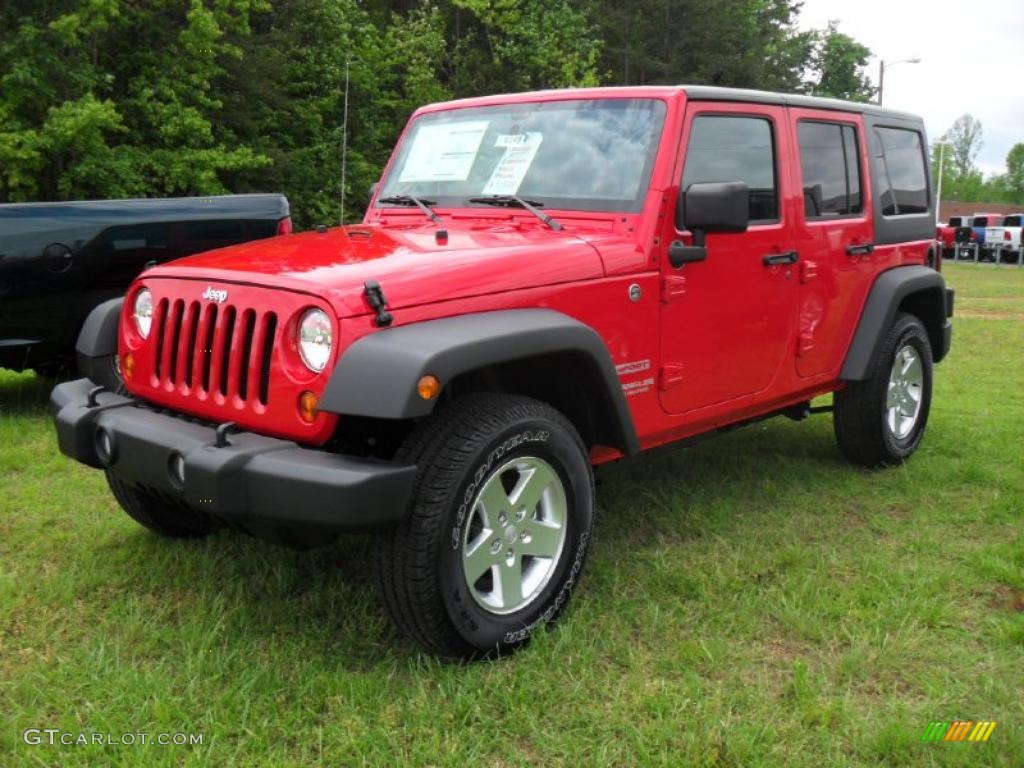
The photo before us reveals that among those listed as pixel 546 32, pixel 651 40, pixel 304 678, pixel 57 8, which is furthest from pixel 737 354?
pixel 651 40

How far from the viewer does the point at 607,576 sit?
3.79 meters

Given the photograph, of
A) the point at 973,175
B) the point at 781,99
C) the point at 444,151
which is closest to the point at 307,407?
the point at 444,151

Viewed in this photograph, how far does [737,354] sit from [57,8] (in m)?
15.3

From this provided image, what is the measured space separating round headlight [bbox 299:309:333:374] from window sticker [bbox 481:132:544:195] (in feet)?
4.48

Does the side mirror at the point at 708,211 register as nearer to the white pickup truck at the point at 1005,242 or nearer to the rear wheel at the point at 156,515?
the rear wheel at the point at 156,515

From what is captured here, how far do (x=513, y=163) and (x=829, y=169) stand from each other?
1730 mm

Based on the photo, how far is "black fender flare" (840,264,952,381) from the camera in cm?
493

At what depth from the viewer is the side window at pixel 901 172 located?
5.28m

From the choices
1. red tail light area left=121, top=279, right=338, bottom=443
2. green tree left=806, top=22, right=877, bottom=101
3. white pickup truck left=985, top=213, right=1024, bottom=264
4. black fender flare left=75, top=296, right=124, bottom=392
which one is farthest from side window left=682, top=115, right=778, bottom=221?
green tree left=806, top=22, right=877, bottom=101

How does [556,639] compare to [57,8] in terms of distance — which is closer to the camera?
[556,639]

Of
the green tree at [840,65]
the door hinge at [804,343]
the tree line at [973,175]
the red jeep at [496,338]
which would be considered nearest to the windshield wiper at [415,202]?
the red jeep at [496,338]

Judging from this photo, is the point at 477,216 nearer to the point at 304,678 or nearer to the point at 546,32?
the point at 304,678

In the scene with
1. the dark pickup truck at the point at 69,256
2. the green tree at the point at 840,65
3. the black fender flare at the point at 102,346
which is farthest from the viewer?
the green tree at the point at 840,65

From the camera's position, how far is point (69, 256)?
20.3 feet
